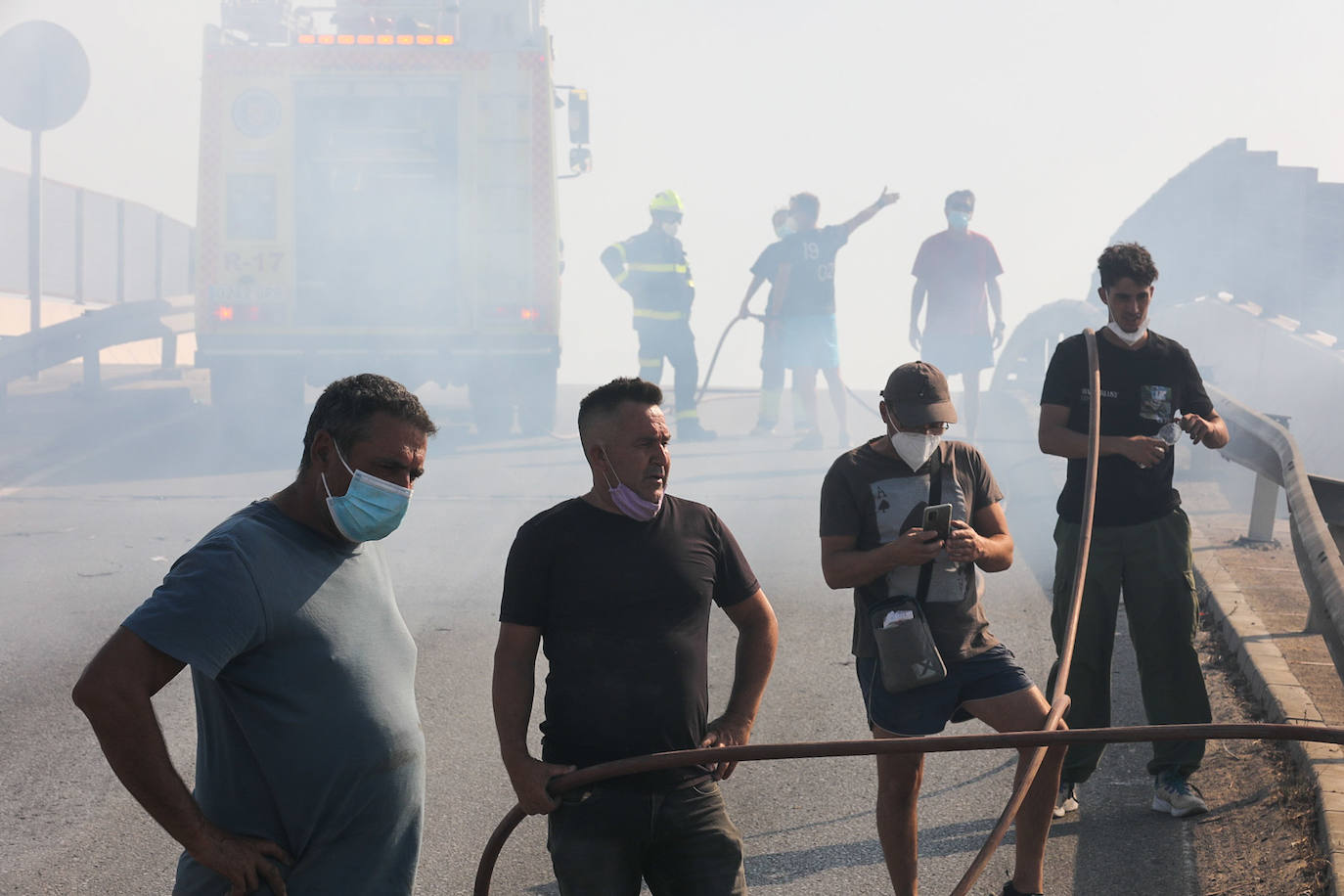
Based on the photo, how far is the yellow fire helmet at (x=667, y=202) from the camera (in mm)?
14312

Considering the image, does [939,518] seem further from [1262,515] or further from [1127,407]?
[1262,515]

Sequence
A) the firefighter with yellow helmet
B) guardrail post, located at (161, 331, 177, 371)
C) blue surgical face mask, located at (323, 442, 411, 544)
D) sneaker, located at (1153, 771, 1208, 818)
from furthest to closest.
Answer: guardrail post, located at (161, 331, 177, 371) < the firefighter with yellow helmet < sneaker, located at (1153, 771, 1208, 818) < blue surgical face mask, located at (323, 442, 411, 544)

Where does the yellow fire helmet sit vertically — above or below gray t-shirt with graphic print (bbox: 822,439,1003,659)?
above

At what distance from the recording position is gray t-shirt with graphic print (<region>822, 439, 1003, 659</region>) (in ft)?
12.9

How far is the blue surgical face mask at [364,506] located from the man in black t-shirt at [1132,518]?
111 inches

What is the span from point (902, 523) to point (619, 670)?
3.86ft

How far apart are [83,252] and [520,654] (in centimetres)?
2494

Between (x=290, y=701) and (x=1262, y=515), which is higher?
(x=290, y=701)

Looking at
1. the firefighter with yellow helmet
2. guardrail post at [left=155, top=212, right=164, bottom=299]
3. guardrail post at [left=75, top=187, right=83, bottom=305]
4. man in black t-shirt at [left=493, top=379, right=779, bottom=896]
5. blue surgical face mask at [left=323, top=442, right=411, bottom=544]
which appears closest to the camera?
blue surgical face mask at [left=323, top=442, right=411, bottom=544]

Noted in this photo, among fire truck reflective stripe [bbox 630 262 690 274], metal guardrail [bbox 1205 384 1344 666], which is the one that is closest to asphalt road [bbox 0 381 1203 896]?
metal guardrail [bbox 1205 384 1344 666]

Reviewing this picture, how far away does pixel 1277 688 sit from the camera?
5277mm

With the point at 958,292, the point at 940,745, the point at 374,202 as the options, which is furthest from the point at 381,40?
the point at 940,745

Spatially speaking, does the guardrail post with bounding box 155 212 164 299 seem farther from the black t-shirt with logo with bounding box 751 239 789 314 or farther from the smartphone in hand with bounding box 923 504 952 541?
the smartphone in hand with bounding box 923 504 952 541

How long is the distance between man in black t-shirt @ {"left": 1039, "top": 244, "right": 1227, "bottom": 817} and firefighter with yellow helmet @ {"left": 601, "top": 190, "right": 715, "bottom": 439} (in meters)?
9.78
